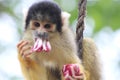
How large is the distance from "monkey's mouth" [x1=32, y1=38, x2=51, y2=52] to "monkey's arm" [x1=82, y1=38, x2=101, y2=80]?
0.64 m

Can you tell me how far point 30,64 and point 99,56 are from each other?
80cm

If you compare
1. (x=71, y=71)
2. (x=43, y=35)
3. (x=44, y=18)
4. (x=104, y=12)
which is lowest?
(x=71, y=71)

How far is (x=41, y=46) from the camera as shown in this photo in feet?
13.0

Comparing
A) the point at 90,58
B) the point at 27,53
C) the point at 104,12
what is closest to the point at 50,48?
the point at 27,53

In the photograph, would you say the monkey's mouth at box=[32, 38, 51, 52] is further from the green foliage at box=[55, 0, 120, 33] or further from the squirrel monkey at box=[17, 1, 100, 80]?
the green foliage at box=[55, 0, 120, 33]

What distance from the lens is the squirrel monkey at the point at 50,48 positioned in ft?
13.6

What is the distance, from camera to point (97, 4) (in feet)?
20.8

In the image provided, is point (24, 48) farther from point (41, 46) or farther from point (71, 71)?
point (71, 71)

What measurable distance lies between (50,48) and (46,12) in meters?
0.34

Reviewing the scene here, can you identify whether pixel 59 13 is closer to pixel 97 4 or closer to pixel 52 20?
pixel 52 20

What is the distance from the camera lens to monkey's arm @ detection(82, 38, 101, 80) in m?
4.56

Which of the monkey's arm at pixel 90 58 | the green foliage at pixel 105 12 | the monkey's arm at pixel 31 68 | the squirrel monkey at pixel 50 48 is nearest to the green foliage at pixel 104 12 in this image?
the green foliage at pixel 105 12

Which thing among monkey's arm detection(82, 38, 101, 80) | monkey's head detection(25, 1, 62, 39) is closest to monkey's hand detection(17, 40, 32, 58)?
monkey's head detection(25, 1, 62, 39)

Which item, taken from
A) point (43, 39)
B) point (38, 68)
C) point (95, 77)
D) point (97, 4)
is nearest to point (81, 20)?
Result: point (43, 39)
